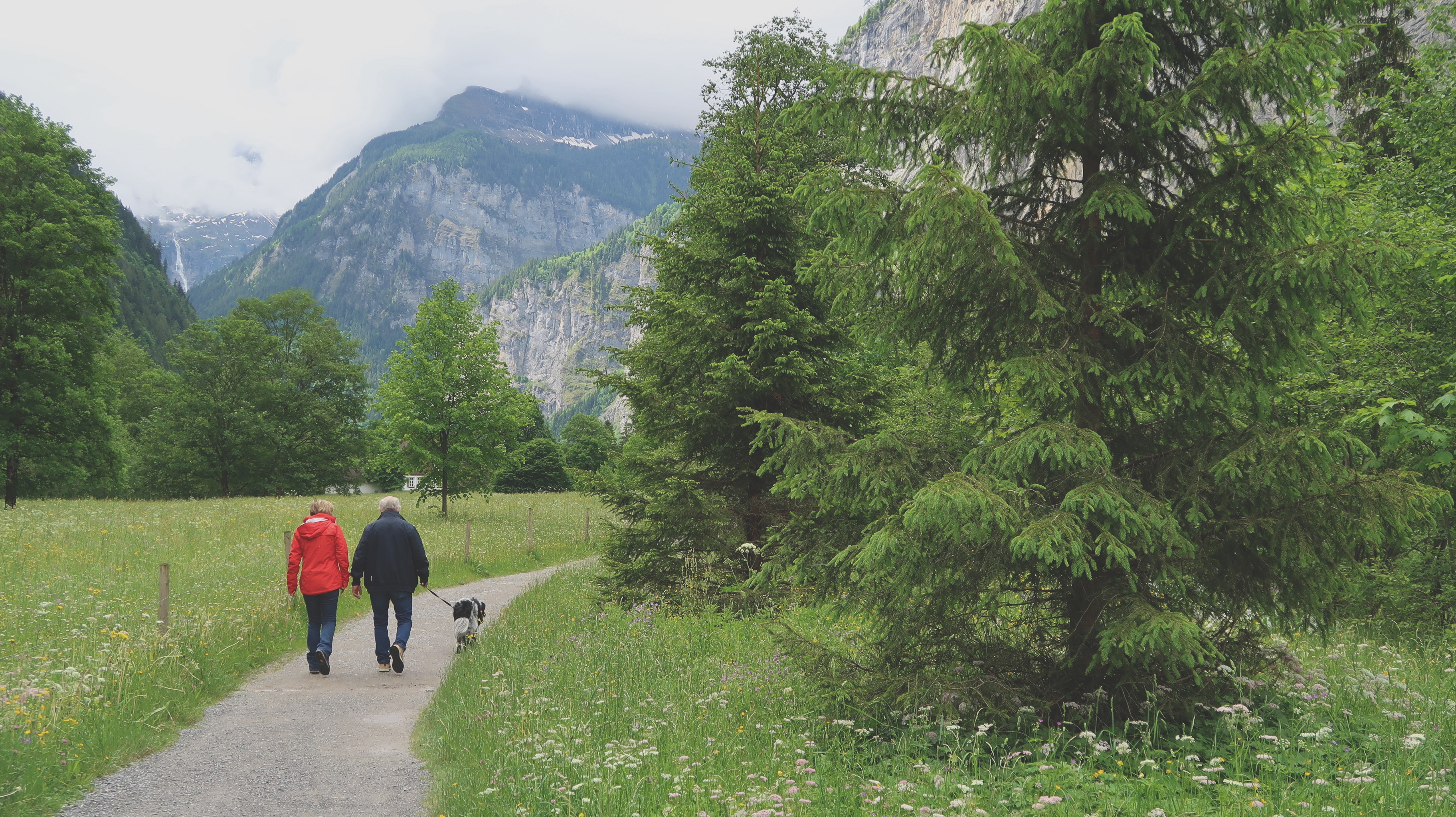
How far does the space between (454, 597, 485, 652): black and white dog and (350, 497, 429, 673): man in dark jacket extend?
61cm

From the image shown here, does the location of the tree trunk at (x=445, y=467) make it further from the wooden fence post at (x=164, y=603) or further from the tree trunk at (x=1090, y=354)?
the tree trunk at (x=1090, y=354)

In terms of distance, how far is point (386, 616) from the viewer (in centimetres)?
960

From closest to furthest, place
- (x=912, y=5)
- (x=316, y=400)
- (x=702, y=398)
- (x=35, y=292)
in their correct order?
(x=702, y=398) < (x=35, y=292) < (x=316, y=400) < (x=912, y=5)

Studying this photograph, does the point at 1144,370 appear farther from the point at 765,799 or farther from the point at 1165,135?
the point at 765,799

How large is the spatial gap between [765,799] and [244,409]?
50.4 m

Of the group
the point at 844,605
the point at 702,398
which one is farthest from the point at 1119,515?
the point at 702,398

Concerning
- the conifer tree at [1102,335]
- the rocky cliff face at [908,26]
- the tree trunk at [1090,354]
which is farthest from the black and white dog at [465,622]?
the rocky cliff face at [908,26]

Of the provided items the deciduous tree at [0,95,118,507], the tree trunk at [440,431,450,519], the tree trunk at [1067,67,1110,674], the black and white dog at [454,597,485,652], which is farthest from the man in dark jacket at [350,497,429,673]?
the deciduous tree at [0,95,118,507]

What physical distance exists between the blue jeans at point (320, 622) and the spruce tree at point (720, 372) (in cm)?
358

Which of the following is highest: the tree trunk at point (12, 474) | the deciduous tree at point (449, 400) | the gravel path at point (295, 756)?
the deciduous tree at point (449, 400)

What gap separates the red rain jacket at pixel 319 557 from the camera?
9172mm

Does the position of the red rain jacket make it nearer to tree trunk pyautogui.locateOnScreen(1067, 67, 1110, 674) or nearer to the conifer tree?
the conifer tree

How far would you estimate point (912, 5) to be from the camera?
166 metres

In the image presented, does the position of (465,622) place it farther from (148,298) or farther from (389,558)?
(148,298)
